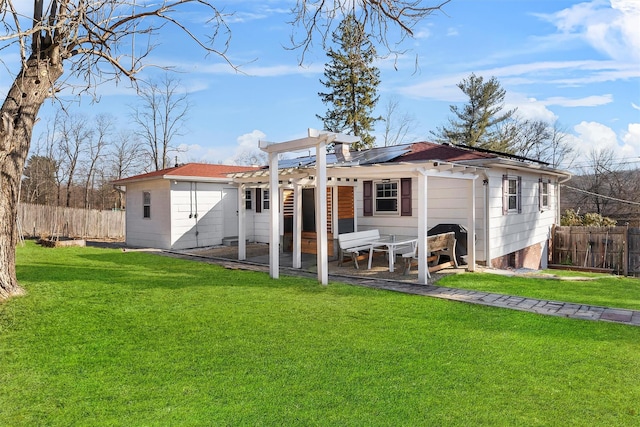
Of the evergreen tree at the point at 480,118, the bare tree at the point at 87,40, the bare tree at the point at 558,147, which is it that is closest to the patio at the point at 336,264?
the bare tree at the point at 87,40

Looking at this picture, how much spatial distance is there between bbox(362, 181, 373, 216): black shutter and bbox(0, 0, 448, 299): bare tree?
5801mm

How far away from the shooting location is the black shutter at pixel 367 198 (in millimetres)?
12188

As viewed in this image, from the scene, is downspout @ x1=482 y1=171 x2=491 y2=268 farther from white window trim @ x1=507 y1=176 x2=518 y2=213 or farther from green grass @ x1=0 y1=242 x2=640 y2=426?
green grass @ x1=0 y1=242 x2=640 y2=426

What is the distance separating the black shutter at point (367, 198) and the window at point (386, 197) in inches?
6.4

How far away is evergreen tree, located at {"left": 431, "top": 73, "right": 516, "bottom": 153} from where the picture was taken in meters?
32.0

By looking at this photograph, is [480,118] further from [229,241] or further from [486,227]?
[486,227]

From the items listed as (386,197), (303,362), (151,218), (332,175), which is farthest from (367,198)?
(303,362)

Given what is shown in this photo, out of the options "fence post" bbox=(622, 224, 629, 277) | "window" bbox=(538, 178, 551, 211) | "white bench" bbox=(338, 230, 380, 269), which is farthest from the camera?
"window" bbox=(538, 178, 551, 211)

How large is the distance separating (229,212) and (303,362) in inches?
516

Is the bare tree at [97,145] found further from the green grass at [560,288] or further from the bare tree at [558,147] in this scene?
the bare tree at [558,147]

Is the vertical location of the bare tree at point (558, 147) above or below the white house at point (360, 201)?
above

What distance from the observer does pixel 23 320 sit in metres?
5.43

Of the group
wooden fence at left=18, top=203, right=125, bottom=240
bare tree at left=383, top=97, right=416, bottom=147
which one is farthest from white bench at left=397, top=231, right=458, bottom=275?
bare tree at left=383, top=97, right=416, bottom=147

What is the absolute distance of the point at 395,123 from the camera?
29.8 meters
